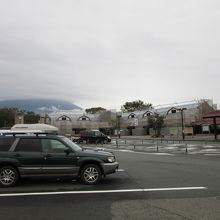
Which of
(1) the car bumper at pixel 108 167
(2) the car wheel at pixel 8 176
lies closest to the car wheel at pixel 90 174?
(1) the car bumper at pixel 108 167

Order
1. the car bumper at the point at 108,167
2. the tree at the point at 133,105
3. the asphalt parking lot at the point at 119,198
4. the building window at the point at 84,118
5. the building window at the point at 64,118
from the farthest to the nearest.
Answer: the tree at the point at 133,105, the building window at the point at 84,118, the building window at the point at 64,118, the car bumper at the point at 108,167, the asphalt parking lot at the point at 119,198

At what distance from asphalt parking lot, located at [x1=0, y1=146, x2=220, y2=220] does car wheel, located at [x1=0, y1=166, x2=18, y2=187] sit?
324 millimetres

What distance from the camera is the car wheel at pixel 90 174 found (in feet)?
41.8

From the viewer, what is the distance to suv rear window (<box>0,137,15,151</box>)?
1293 cm

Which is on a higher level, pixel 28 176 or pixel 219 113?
pixel 219 113

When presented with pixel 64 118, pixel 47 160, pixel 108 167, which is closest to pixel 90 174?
pixel 108 167

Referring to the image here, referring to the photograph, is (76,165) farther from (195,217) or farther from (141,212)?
(195,217)

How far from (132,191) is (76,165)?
2.24m

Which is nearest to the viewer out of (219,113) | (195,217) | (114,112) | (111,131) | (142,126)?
(195,217)

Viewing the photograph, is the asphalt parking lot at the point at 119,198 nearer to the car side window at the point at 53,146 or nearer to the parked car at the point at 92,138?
the car side window at the point at 53,146

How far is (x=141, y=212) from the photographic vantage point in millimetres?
8445

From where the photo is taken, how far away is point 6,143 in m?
13.0

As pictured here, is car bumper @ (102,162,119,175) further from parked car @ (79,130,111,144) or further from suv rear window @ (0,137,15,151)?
parked car @ (79,130,111,144)

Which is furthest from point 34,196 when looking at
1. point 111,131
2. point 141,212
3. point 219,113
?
point 111,131
